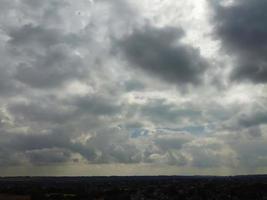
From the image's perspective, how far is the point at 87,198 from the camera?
439 feet

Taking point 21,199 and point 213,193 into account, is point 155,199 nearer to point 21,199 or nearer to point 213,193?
point 213,193

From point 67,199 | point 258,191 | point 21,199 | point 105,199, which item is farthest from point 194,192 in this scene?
point 21,199

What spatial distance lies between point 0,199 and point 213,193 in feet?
219

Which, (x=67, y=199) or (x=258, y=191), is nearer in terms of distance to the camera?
(x=67, y=199)

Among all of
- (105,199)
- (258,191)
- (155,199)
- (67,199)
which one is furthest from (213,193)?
(67,199)

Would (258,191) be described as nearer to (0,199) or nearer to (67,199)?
(67,199)

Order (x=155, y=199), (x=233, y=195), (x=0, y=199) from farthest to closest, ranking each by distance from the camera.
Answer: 1. (x=233, y=195)
2. (x=155, y=199)
3. (x=0, y=199)

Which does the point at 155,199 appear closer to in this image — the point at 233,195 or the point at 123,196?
the point at 123,196

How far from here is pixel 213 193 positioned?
134125 millimetres

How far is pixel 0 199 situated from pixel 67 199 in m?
32.6

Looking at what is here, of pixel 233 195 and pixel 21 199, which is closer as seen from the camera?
pixel 21 199

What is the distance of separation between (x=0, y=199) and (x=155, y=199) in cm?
4337

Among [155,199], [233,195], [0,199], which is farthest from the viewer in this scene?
[233,195]

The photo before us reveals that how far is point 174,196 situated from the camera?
13188cm
